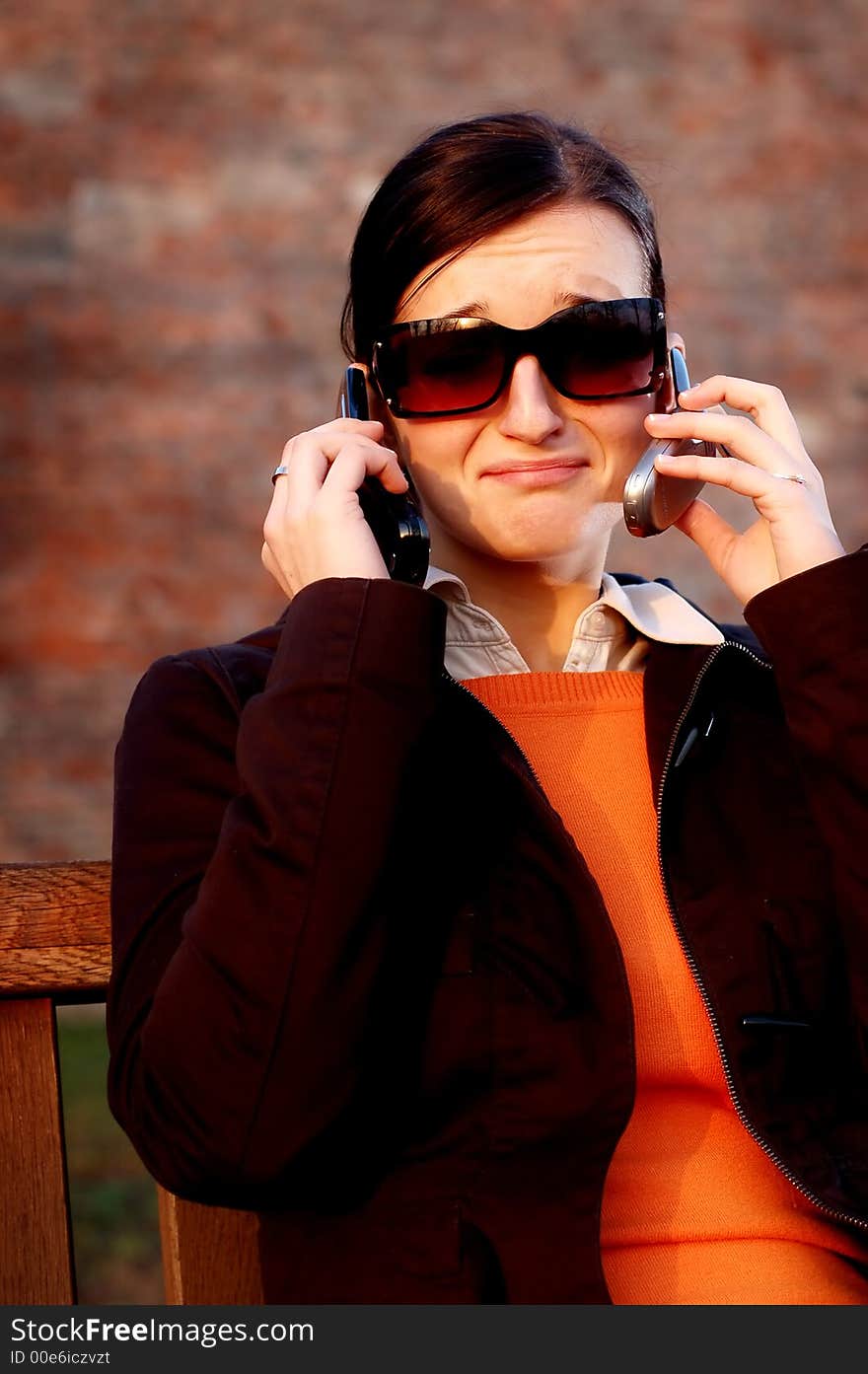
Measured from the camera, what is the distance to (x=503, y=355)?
2.09m

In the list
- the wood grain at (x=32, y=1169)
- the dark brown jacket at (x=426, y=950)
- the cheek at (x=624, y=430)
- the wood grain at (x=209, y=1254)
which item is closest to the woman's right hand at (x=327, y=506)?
the dark brown jacket at (x=426, y=950)

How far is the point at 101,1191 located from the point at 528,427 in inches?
116

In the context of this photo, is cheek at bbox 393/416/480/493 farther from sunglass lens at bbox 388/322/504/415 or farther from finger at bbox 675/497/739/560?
finger at bbox 675/497/739/560

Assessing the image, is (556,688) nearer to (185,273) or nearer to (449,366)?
(449,366)

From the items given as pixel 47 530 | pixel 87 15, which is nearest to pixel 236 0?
pixel 87 15

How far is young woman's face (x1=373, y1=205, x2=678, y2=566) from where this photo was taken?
2.11 metres

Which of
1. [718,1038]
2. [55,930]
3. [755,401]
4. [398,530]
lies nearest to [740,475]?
[755,401]

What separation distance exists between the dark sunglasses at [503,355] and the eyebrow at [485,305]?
2cm

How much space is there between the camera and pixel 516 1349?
1687mm

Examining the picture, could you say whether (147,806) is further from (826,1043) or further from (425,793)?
(826,1043)

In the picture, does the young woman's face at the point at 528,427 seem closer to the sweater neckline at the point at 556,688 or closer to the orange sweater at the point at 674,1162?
the sweater neckline at the point at 556,688

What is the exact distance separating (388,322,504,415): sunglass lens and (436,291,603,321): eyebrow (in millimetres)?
45

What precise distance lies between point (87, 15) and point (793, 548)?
3.74m

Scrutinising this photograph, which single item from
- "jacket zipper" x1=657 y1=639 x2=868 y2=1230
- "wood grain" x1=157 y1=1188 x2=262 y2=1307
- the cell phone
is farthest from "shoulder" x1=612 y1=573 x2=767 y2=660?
"wood grain" x1=157 y1=1188 x2=262 y2=1307
